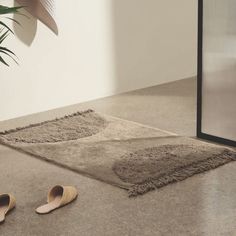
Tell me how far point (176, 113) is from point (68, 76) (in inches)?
31.5

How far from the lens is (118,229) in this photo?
1.96 meters

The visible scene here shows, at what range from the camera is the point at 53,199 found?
7.24ft

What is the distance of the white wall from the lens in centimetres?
344

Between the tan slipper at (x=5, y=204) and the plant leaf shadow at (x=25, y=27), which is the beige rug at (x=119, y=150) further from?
the plant leaf shadow at (x=25, y=27)

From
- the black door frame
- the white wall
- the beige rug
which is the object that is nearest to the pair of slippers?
the beige rug

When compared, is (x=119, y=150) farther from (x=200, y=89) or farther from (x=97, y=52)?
(x=97, y=52)

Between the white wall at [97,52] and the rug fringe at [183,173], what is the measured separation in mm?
1409

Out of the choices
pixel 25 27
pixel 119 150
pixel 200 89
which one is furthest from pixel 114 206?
pixel 25 27

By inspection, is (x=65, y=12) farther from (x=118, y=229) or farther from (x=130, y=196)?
(x=118, y=229)

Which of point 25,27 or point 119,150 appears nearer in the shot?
point 119,150

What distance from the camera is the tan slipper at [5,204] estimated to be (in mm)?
2094

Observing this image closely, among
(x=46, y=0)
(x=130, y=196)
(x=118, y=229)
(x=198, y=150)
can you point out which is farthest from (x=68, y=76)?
(x=118, y=229)

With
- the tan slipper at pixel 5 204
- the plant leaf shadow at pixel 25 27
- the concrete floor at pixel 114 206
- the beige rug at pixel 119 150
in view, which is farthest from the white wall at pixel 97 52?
the tan slipper at pixel 5 204

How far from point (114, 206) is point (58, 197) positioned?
0.24 metres
